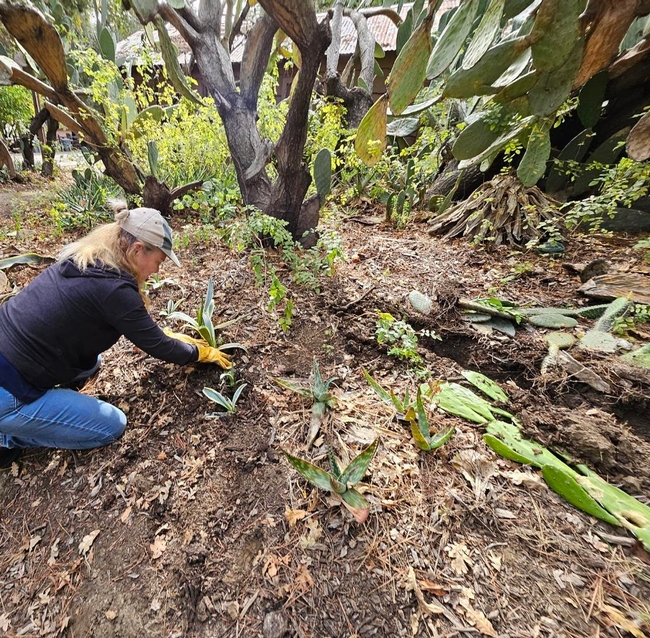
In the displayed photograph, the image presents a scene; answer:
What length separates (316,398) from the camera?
5.01 ft

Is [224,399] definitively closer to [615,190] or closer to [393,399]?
[393,399]

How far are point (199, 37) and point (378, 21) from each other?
8.97 m

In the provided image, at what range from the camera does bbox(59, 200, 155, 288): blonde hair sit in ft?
4.71

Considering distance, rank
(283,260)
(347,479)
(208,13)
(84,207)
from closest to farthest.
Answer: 1. (347,479)
2. (283,260)
3. (208,13)
4. (84,207)

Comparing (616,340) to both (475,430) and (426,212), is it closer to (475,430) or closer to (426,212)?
(475,430)

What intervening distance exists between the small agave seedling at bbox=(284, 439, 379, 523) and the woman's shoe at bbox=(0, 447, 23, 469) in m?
1.56

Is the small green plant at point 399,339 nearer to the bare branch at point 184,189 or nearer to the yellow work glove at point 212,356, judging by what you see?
the yellow work glove at point 212,356

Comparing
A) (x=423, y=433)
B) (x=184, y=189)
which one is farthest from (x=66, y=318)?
(x=184, y=189)

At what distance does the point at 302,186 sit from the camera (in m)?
2.69

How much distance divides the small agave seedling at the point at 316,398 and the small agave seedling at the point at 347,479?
0.27 metres

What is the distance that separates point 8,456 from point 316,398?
5.25ft

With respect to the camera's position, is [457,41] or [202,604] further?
[457,41]

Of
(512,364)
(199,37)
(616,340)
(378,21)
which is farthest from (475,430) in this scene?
(378,21)

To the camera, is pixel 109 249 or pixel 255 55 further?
pixel 255 55
